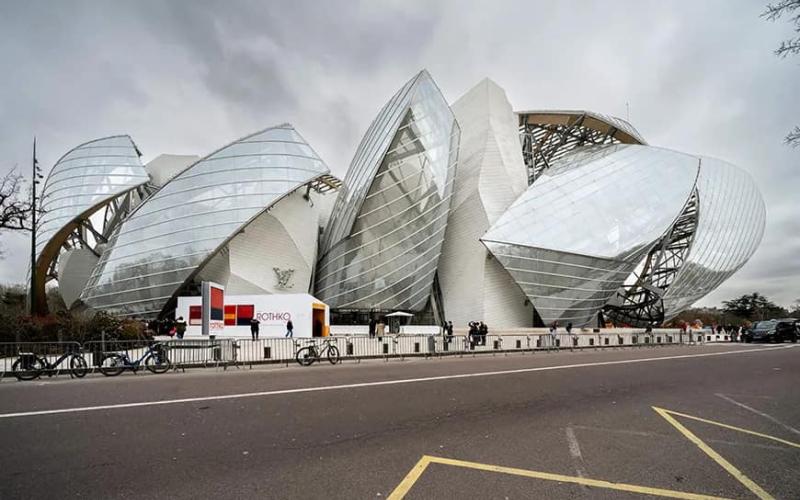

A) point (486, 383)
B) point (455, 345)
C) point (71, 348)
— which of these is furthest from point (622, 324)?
point (71, 348)

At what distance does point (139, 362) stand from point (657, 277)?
159ft

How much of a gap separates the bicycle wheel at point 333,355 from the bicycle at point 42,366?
7446 mm

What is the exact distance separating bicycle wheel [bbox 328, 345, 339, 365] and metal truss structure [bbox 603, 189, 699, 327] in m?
36.0

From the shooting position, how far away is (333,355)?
16328 mm

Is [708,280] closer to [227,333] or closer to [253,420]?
[227,333]

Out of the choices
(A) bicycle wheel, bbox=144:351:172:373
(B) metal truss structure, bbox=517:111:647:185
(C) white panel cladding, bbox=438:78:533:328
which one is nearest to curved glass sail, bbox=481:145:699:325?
(C) white panel cladding, bbox=438:78:533:328

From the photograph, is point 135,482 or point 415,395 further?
point 415,395

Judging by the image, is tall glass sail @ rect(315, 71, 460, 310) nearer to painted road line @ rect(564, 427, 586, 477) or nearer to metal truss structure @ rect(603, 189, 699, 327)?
metal truss structure @ rect(603, 189, 699, 327)

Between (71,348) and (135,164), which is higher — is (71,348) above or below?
below

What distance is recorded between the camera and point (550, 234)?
113 ft

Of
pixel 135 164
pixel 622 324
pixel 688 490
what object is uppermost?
pixel 135 164

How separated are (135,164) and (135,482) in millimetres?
41571

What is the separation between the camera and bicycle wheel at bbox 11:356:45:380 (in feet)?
39.9

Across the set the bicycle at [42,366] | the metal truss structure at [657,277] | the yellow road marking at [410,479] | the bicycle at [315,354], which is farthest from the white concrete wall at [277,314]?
the metal truss structure at [657,277]
